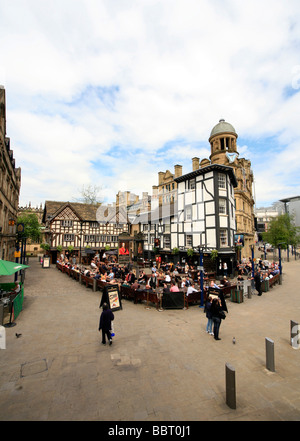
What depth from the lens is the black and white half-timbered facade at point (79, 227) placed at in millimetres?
32281

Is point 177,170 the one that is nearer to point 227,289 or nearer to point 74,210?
point 74,210

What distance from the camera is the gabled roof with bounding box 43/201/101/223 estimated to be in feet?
109

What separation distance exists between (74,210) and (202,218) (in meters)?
20.5

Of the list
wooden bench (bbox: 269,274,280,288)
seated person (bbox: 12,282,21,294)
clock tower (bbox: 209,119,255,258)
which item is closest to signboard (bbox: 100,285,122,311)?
seated person (bbox: 12,282,21,294)

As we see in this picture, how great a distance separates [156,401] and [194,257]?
64.7ft

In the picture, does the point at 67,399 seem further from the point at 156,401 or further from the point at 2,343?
the point at 2,343

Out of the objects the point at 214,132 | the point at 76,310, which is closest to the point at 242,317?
the point at 76,310

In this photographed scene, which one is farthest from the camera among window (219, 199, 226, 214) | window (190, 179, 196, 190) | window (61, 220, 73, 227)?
window (61, 220, 73, 227)

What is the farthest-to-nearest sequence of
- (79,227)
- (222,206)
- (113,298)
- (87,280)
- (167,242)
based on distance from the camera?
1. (79,227)
2. (167,242)
3. (222,206)
4. (87,280)
5. (113,298)

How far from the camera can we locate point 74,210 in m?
33.6

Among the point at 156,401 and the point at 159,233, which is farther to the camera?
the point at 159,233

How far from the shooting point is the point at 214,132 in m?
33.0

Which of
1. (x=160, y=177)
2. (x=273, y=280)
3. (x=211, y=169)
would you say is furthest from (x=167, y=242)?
(x=160, y=177)

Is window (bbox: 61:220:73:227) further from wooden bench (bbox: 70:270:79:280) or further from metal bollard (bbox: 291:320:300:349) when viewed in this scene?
metal bollard (bbox: 291:320:300:349)
